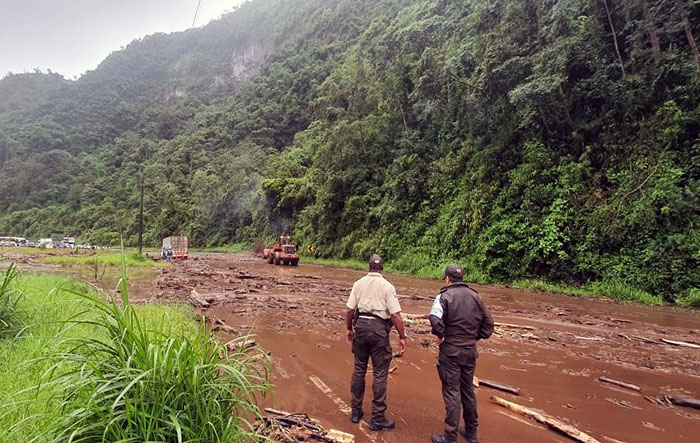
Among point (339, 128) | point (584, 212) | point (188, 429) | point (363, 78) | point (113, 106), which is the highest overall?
point (113, 106)

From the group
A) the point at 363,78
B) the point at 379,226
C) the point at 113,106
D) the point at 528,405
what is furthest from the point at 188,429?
the point at 113,106

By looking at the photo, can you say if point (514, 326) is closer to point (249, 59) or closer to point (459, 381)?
point (459, 381)

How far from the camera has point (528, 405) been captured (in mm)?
5145

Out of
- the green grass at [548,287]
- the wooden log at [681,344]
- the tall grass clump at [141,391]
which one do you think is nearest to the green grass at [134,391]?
the tall grass clump at [141,391]

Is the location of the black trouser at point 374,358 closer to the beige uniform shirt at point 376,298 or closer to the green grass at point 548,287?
the beige uniform shirt at point 376,298

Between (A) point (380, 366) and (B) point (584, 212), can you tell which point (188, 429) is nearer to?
(A) point (380, 366)

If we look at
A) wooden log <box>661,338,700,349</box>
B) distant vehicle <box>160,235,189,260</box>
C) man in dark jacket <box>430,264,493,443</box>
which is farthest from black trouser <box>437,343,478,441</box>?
distant vehicle <box>160,235,189,260</box>

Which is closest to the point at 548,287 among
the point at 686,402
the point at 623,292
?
the point at 623,292

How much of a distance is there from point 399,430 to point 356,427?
484 mm

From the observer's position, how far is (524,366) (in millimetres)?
6828

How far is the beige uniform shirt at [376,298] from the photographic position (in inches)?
179

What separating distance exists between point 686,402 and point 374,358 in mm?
4348

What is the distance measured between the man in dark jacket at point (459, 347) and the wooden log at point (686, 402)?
3284 millimetres

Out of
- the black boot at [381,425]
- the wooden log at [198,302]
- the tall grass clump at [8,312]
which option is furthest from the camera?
the wooden log at [198,302]
